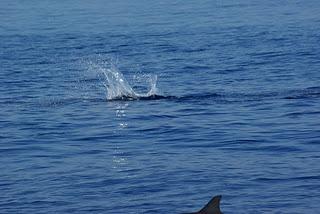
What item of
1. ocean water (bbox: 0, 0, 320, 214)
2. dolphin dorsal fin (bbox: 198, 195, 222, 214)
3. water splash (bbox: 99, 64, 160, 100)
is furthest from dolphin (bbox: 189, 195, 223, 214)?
water splash (bbox: 99, 64, 160, 100)

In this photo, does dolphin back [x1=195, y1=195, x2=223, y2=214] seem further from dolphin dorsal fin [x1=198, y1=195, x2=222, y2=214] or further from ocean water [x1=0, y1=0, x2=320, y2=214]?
ocean water [x1=0, y1=0, x2=320, y2=214]

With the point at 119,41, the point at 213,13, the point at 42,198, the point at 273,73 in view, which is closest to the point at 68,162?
the point at 42,198

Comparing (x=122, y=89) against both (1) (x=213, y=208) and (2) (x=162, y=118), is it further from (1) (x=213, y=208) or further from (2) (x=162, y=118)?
(1) (x=213, y=208)

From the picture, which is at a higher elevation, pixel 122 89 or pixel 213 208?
pixel 213 208

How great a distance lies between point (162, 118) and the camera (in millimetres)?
27844

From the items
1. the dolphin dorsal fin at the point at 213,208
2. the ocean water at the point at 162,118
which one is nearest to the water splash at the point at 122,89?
the ocean water at the point at 162,118

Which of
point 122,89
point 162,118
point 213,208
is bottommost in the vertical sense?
point 162,118

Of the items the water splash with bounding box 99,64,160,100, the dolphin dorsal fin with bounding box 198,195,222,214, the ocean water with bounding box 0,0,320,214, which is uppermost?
the dolphin dorsal fin with bounding box 198,195,222,214

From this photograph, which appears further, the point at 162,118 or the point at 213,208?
the point at 162,118

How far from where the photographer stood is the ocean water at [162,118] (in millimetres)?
20000

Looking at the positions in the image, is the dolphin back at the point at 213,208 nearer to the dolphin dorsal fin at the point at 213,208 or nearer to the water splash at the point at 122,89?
the dolphin dorsal fin at the point at 213,208

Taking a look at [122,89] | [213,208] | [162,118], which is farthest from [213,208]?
[122,89]

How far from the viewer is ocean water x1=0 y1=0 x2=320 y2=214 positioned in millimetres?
20000

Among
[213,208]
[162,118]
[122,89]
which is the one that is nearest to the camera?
[213,208]
